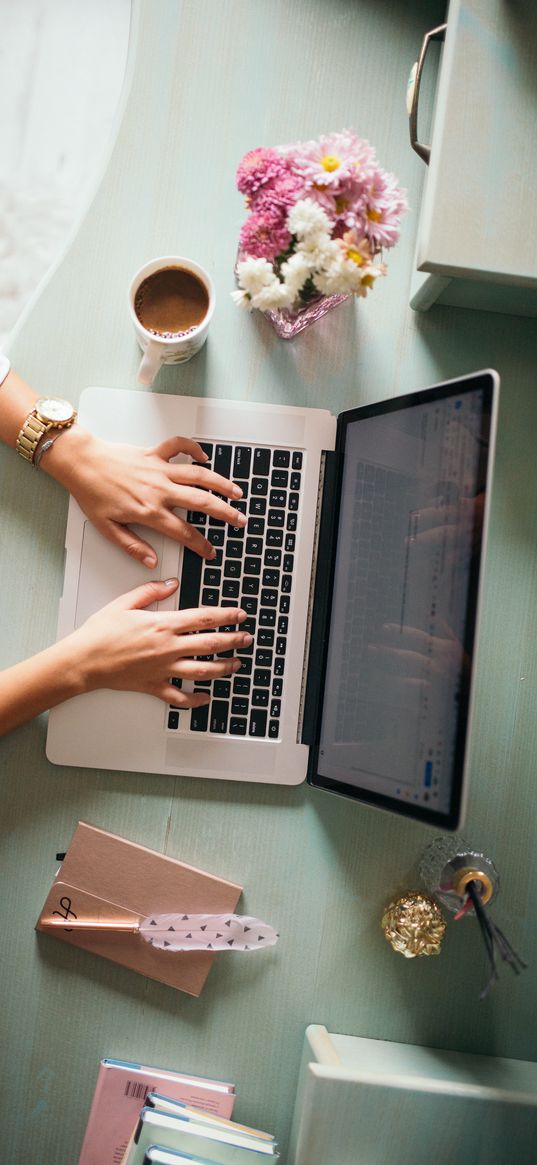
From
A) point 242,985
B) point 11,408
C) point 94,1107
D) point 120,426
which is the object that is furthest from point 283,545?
point 94,1107

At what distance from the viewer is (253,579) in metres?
1.03

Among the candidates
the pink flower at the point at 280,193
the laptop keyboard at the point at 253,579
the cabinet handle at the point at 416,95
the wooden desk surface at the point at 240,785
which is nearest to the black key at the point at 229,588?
the laptop keyboard at the point at 253,579

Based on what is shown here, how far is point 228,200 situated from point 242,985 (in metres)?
1.04

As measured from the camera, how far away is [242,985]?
105 cm

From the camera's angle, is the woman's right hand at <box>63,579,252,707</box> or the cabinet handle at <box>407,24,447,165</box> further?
the woman's right hand at <box>63,579,252,707</box>

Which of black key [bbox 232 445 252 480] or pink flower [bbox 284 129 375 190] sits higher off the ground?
pink flower [bbox 284 129 375 190]

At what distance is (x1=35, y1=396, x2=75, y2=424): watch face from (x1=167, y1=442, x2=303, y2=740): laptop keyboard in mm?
176

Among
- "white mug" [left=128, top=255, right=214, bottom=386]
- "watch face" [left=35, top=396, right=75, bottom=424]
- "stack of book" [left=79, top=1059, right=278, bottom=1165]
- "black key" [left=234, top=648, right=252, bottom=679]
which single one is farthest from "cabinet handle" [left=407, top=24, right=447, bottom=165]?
"stack of book" [left=79, top=1059, right=278, bottom=1165]

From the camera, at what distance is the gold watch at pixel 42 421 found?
1000mm

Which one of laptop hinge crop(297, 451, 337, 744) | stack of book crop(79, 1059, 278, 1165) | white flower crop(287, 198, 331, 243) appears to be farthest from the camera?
laptop hinge crop(297, 451, 337, 744)

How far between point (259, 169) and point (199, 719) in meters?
0.64

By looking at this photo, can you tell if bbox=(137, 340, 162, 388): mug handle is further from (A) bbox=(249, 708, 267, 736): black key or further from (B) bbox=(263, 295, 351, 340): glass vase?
(A) bbox=(249, 708, 267, 736): black key

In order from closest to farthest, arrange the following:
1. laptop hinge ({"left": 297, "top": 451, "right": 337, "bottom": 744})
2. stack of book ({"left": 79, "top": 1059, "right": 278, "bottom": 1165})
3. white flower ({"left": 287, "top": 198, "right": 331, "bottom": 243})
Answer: white flower ({"left": 287, "top": 198, "right": 331, "bottom": 243}) < stack of book ({"left": 79, "top": 1059, "right": 278, "bottom": 1165}) < laptop hinge ({"left": 297, "top": 451, "right": 337, "bottom": 744})

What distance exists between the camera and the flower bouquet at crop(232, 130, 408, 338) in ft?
2.62
